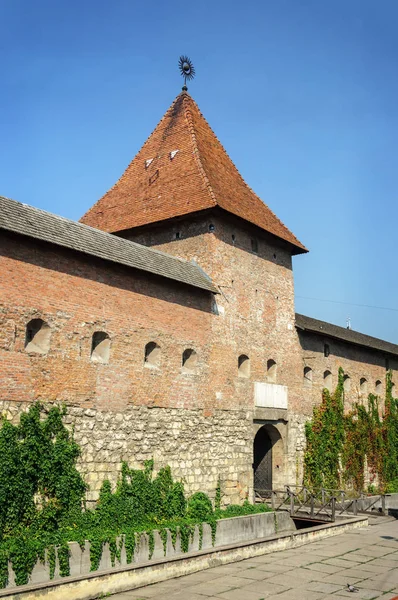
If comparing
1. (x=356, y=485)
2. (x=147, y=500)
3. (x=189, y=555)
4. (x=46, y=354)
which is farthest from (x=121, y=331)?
(x=356, y=485)

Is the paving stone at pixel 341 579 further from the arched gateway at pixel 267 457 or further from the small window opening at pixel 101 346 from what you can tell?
the arched gateway at pixel 267 457

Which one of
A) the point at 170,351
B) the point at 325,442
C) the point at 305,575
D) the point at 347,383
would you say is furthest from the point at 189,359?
the point at 347,383

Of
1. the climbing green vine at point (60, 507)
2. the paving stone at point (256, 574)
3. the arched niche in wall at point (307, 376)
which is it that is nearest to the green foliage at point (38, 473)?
the climbing green vine at point (60, 507)

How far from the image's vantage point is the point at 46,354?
11938mm

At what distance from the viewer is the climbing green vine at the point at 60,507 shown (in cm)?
1038

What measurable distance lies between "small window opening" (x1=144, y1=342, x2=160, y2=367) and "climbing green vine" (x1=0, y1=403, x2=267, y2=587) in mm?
2506

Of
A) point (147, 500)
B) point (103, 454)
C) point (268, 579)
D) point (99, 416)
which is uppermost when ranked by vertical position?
point (99, 416)

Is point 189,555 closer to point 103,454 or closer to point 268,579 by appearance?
point 268,579

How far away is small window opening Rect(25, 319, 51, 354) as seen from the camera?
11961 millimetres

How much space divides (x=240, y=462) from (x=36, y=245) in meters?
9.00

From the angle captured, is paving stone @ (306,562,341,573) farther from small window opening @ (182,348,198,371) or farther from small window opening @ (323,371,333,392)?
small window opening @ (323,371,333,392)

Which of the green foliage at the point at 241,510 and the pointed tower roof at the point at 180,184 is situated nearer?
the green foliage at the point at 241,510

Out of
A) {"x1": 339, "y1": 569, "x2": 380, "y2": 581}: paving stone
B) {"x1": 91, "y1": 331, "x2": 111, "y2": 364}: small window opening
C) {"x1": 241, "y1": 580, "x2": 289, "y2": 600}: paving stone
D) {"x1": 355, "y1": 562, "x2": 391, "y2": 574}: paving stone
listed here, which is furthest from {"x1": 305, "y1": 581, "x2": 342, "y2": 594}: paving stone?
{"x1": 91, "y1": 331, "x2": 111, "y2": 364}: small window opening

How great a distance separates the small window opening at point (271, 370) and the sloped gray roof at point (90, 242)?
3955 millimetres
